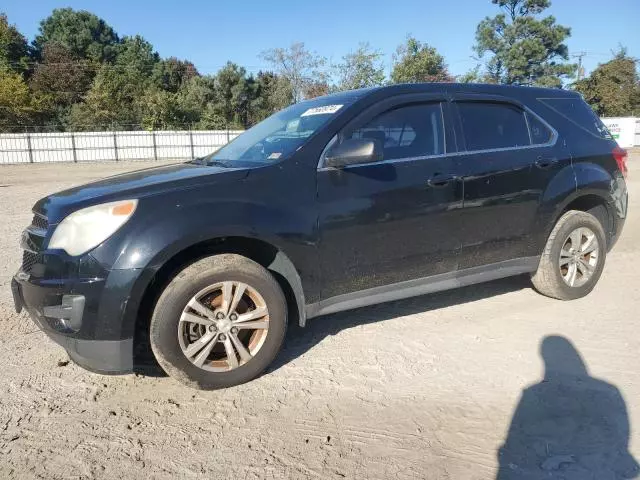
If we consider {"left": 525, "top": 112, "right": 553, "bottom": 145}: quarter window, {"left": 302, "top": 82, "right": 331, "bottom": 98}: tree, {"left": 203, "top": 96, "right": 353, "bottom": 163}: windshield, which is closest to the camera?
{"left": 203, "top": 96, "right": 353, "bottom": 163}: windshield

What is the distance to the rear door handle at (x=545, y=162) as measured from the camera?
14.0ft

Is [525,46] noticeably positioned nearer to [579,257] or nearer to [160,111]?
[160,111]

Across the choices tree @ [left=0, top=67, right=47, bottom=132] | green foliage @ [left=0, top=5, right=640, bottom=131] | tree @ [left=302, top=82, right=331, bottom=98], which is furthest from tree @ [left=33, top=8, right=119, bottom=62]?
tree @ [left=302, top=82, right=331, bottom=98]

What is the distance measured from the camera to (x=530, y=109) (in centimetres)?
445

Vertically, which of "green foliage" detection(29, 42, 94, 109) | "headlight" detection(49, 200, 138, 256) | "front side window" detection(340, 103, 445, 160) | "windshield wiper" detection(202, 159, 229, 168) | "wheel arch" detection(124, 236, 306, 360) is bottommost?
"wheel arch" detection(124, 236, 306, 360)

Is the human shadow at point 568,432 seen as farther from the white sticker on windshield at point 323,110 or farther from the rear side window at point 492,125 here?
the white sticker on windshield at point 323,110

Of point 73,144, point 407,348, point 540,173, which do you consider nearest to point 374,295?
point 407,348

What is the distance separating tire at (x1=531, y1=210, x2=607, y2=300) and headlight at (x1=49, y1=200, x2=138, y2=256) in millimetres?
3466

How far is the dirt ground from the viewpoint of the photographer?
2506mm

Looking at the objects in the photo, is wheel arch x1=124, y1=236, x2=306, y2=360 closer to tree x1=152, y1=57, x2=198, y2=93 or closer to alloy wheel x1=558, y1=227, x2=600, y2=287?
alloy wheel x1=558, y1=227, x2=600, y2=287

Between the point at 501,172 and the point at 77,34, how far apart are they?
6277cm

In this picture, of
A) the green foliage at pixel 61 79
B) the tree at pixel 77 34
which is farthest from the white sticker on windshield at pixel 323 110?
the tree at pixel 77 34

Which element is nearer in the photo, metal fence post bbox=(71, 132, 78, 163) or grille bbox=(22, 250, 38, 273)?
grille bbox=(22, 250, 38, 273)

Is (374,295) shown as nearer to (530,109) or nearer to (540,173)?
(540,173)
